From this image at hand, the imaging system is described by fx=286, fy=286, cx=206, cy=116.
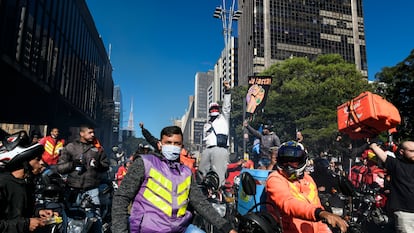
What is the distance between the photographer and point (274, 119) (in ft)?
124

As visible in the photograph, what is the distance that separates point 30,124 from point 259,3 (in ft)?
198

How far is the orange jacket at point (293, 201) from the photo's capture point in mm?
2434

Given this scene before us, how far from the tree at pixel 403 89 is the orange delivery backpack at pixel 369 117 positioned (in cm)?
1976

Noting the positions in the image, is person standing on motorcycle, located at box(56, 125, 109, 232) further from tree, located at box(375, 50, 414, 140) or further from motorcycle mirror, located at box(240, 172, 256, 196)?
tree, located at box(375, 50, 414, 140)

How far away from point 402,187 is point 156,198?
3704 millimetres

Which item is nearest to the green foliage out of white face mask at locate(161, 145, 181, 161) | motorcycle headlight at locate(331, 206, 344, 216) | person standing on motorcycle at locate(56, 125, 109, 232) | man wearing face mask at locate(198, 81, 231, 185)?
man wearing face mask at locate(198, 81, 231, 185)

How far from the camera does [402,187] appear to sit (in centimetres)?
411

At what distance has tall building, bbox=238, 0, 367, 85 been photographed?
68.4 m

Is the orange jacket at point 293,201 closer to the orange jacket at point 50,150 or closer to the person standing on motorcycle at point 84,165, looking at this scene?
the person standing on motorcycle at point 84,165

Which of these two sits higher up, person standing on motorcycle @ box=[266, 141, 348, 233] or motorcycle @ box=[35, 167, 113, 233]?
person standing on motorcycle @ box=[266, 141, 348, 233]

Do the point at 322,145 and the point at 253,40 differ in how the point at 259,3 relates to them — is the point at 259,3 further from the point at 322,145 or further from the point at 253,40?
the point at 322,145

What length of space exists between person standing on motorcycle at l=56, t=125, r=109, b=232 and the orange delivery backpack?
398 cm

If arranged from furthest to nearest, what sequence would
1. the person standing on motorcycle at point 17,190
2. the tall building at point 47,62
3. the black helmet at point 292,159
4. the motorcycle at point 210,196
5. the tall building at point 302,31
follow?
the tall building at point 302,31, the tall building at point 47,62, the motorcycle at point 210,196, the black helmet at point 292,159, the person standing on motorcycle at point 17,190

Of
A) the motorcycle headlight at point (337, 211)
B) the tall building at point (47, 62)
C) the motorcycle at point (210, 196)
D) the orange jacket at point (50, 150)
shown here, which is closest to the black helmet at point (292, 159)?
the motorcycle at point (210, 196)
